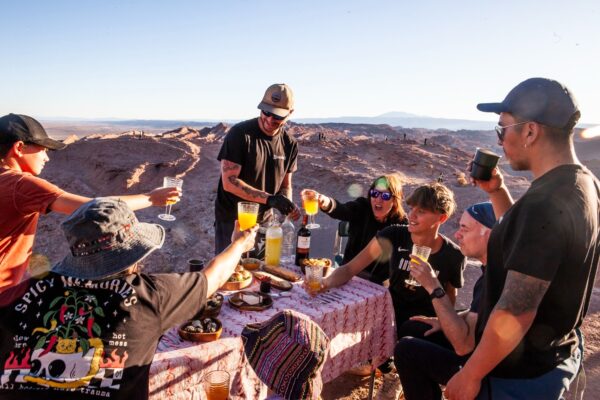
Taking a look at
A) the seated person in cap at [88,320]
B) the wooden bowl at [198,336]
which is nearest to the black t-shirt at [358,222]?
the wooden bowl at [198,336]

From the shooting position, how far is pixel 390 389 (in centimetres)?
448

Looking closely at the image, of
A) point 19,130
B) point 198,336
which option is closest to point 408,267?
point 198,336

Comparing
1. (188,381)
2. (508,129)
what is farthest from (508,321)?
(188,381)

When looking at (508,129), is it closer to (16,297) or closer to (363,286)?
(363,286)

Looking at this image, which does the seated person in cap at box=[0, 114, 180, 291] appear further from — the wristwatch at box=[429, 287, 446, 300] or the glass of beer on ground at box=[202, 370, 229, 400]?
the wristwatch at box=[429, 287, 446, 300]

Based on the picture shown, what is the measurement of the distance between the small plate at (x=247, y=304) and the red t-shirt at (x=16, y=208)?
1.46 m

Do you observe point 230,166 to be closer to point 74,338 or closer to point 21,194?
point 21,194

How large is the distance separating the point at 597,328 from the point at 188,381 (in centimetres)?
681

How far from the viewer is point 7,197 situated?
304cm

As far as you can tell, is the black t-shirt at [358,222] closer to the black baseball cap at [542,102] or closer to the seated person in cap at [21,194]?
the black baseball cap at [542,102]

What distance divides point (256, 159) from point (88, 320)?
3.57 m

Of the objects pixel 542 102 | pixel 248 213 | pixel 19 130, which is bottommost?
pixel 248 213

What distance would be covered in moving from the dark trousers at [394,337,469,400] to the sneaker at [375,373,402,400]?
102 cm

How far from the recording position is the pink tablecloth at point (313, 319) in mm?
→ 2416
